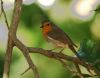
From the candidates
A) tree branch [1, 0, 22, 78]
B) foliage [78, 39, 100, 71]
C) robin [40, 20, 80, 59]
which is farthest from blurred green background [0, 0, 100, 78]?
tree branch [1, 0, 22, 78]

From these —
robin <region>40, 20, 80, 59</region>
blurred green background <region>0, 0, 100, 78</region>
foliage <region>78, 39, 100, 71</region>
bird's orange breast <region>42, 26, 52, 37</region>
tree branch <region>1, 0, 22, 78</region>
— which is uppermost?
tree branch <region>1, 0, 22, 78</region>

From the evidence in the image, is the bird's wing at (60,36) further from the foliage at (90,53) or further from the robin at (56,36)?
the foliage at (90,53)

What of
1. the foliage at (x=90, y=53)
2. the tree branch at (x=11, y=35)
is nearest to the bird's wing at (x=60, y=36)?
the foliage at (x=90, y=53)

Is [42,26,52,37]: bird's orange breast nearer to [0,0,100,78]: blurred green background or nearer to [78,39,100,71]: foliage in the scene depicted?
[0,0,100,78]: blurred green background

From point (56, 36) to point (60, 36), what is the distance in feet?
0.14

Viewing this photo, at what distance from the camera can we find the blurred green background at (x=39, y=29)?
5.62 ft

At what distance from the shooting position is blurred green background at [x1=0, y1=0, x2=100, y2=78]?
1.71 metres

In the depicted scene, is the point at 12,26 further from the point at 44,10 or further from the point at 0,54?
the point at 44,10

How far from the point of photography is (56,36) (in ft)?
5.23

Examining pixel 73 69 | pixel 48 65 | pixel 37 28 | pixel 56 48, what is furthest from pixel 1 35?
pixel 73 69

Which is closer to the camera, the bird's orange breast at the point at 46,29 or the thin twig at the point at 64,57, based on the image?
the thin twig at the point at 64,57

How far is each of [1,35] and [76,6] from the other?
1.13 feet

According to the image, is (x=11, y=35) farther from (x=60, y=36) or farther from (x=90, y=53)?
(x=60, y=36)

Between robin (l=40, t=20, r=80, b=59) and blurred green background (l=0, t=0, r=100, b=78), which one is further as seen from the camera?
blurred green background (l=0, t=0, r=100, b=78)
